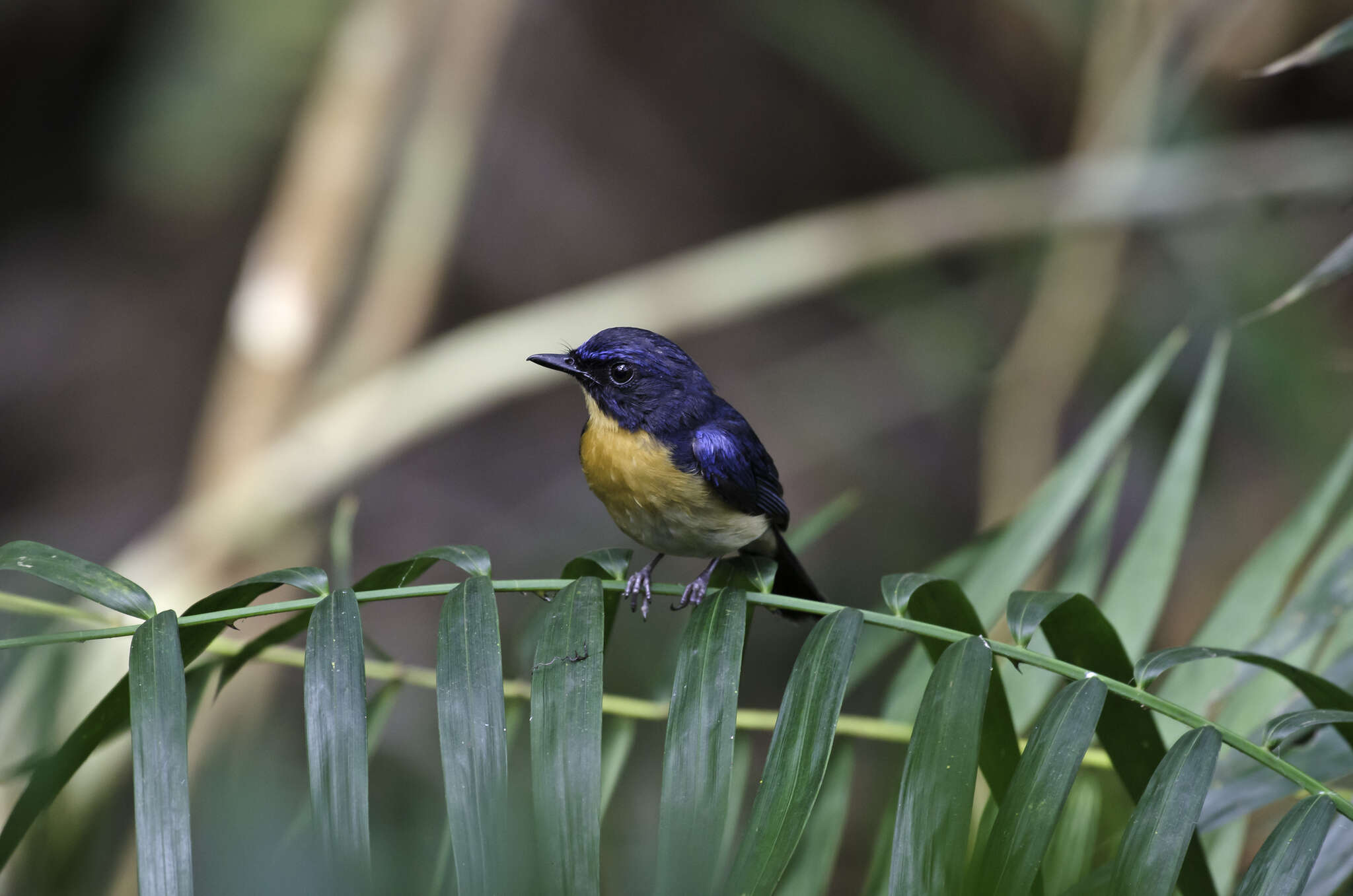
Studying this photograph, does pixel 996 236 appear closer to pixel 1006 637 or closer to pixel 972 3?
pixel 972 3

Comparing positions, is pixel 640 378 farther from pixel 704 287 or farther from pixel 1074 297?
pixel 1074 297

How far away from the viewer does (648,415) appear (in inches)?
105

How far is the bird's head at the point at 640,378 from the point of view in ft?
8.79

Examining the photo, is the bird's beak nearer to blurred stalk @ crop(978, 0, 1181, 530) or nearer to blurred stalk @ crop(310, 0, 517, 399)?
blurred stalk @ crop(310, 0, 517, 399)

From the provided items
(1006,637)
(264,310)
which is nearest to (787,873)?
(1006,637)

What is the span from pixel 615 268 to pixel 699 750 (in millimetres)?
7075

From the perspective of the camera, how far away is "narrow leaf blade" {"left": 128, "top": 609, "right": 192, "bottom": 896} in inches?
48.0

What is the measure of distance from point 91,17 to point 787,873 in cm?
733

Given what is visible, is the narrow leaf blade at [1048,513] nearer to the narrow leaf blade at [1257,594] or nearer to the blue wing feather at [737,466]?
the narrow leaf blade at [1257,594]

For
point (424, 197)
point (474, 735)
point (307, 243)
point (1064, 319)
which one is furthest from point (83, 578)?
point (1064, 319)

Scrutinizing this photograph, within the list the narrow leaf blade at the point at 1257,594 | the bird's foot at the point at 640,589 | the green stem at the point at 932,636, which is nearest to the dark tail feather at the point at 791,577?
the bird's foot at the point at 640,589

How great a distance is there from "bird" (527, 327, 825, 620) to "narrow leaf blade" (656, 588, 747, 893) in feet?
2.77

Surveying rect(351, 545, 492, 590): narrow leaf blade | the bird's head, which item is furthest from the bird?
rect(351, 545, 492, 590): narrow leaf blade

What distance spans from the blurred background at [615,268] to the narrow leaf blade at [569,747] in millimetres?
1350
